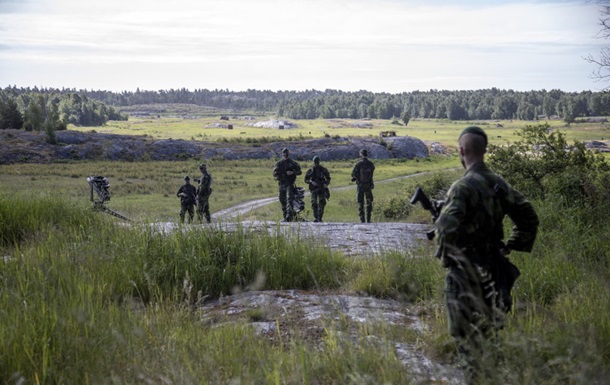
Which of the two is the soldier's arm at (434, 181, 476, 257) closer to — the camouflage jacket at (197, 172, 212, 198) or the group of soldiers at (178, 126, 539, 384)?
the group of soldiers at (178, 126, 539, 384)

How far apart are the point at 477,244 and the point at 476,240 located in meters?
0.03

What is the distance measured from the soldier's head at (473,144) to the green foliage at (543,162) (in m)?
8.99

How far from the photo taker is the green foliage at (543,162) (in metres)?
12.9

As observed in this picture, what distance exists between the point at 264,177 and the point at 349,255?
4010 cm

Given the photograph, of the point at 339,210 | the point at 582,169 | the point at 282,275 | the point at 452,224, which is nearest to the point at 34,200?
the point at 282,275

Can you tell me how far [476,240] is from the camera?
4051mm

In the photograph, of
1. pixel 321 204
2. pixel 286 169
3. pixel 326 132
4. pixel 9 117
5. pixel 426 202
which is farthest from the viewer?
pixel 326 132

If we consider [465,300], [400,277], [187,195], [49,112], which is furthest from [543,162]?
[49,112]

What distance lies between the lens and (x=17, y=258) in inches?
235

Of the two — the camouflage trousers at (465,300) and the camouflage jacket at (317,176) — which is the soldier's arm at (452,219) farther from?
the camouflage jacket at (317,176)

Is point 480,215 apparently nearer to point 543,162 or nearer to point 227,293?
point 227,293

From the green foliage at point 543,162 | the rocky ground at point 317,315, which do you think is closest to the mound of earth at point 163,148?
the green foliage at point 543,162

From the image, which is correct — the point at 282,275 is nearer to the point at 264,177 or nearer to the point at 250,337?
the point at 250,337

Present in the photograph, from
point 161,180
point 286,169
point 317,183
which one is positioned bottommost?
point 161,180
